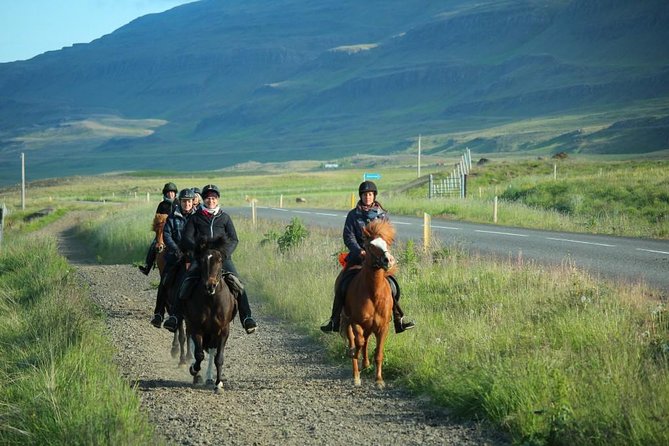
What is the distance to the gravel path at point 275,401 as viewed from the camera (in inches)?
345

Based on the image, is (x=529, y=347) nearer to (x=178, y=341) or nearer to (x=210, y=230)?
(x=210, y=230)

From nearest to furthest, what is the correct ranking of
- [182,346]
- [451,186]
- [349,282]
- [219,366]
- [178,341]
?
[219,366], [349,282], [182,346], [178,341], [451,186]

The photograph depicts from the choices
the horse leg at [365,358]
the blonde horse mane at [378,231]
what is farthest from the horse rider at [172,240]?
the blonde horse mane at [378,231]

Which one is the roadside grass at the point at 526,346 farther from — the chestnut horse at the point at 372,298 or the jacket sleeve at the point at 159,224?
the jacket sleeve at the point at 159,224

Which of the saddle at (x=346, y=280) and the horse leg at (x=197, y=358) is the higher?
the saddle at (x=346, y=280)

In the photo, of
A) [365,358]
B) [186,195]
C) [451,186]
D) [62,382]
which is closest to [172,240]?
[186,195]

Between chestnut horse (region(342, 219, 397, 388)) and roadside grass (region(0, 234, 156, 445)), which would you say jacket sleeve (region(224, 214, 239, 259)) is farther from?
roadside grass (region(0, 234, 156, 445))

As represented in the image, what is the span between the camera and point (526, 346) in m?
10.9

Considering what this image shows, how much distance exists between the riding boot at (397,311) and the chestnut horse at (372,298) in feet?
A: 1.40

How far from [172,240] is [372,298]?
3.64 m

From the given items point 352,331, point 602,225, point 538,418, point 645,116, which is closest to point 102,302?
point 352,331

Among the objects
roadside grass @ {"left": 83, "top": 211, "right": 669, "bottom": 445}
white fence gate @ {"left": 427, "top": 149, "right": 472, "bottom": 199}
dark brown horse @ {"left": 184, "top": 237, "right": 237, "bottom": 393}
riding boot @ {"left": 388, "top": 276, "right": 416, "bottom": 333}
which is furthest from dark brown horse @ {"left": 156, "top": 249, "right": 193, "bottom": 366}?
white fence gate @ {"left": 427, "top": 149, "right": 472, "bottom": 199}

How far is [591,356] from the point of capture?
956 centimetres

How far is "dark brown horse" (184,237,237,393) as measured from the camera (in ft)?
36.4
